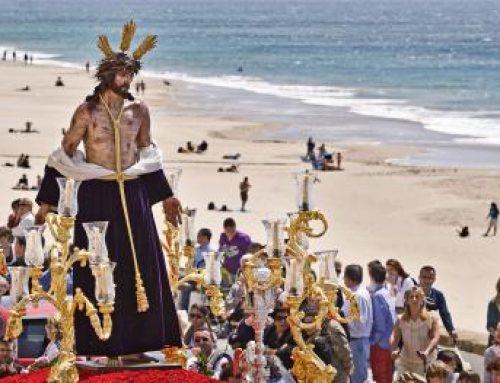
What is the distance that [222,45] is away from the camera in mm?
148500

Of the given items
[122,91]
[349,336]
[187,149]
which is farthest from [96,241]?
[187,149]

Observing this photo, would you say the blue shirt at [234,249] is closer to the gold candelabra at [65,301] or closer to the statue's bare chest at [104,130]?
the statue's bare chest at [104,130]

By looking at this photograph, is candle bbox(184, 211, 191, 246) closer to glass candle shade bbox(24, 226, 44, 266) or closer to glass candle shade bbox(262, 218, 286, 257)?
glass candle shade bbox(262, 218, 286, 257)

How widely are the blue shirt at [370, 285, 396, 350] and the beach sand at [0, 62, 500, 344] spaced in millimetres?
7921

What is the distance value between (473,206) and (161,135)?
19.4m

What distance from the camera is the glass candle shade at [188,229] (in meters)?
10.9

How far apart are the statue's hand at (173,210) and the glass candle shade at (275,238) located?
1.43 m

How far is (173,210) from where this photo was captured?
11008mm

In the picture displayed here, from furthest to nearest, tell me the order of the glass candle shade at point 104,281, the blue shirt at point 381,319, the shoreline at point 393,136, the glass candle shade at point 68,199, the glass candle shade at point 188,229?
the shoreline at point 393,136
the blue shirt at point 381,319
the glass candle shade at point 188,229
the glass candle shade at point 68,199
the glass candle shade at point 104,281

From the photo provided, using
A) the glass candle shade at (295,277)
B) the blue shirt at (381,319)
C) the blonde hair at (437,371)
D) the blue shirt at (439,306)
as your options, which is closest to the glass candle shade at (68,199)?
the glass candle shade at (295,277)

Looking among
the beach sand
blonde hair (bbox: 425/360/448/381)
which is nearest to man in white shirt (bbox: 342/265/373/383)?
blonde hair (bbox: 425/360/448/381)

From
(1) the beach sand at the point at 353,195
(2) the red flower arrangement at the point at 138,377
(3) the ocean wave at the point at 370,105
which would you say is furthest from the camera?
(3) the ocean wave at the point at 370,105

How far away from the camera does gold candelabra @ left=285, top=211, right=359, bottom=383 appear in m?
9.52

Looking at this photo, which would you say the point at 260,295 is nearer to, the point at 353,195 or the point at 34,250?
the point at 34,250
